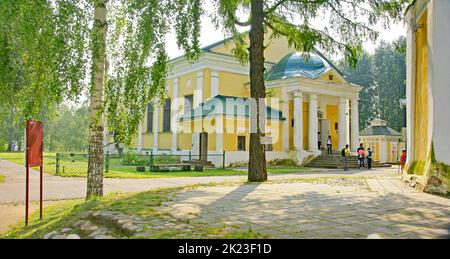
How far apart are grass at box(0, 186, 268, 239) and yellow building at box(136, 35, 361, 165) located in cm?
1636

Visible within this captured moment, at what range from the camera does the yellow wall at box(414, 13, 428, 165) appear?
1021 centimetres

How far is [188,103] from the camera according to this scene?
101 ft

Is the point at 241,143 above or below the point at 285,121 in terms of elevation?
below

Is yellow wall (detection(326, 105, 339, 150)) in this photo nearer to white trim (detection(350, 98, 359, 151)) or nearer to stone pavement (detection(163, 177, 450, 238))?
white trim (detection(350, 98, 359, 151))

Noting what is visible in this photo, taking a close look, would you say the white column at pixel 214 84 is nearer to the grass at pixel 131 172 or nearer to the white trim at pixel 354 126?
the grass at pixel 131 172

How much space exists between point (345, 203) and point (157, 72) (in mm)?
4296

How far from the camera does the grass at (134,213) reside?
15.5 feet

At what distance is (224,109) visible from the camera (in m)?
24.7

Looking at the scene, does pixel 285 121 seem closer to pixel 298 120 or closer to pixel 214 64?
pixel 298 120

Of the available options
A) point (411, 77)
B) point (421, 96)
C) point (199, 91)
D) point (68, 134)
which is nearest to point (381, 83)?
point (199, 91)

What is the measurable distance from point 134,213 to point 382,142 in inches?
1181

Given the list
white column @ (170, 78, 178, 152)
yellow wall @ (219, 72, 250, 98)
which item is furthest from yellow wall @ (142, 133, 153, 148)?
yellow wall @ (219, 72, 250, 98)
